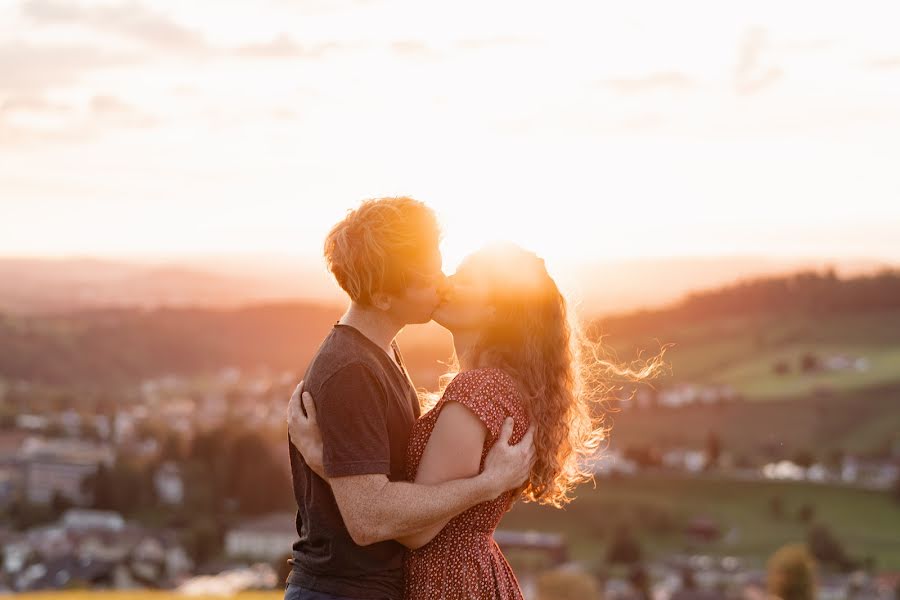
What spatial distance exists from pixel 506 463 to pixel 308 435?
71cm

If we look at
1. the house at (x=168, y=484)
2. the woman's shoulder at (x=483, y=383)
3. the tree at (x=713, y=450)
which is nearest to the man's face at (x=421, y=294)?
the woman's shoulder at (x=483, y=383)

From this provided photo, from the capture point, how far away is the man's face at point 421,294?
3.98 meters

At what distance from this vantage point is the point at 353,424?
3.86 m

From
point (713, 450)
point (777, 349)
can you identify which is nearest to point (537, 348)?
point (713, 450)

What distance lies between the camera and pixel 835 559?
75.7 m

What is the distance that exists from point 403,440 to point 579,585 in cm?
4051

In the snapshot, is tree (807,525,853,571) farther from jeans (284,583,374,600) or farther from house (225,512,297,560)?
jeans (284,583,374,600)

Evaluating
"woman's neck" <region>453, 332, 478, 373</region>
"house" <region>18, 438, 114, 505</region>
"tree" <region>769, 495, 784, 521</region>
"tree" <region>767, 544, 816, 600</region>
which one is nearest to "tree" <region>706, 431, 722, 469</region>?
"tree" <region>769, 495, 784, 521</region>

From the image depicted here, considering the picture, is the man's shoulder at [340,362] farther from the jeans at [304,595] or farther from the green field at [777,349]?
the green field at [777,349]

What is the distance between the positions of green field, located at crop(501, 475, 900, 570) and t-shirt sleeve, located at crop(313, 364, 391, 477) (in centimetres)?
7725

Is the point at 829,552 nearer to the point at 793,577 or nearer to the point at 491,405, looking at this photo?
the point at 793,577

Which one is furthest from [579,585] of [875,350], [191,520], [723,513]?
[875,350]

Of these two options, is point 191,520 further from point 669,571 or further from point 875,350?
point 875,350

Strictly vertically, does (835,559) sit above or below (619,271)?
below
